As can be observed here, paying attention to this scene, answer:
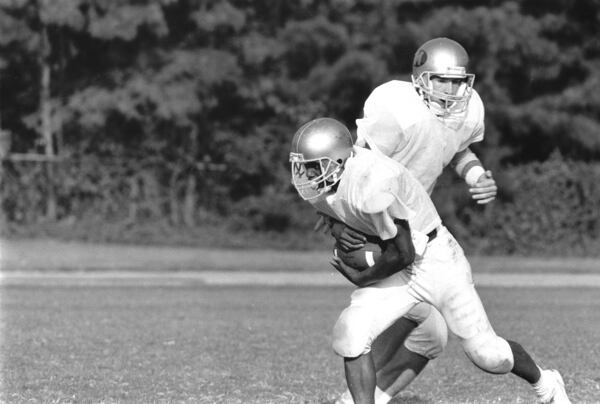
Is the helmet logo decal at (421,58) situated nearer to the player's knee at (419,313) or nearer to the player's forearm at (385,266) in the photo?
the player's forearm at (385,266)

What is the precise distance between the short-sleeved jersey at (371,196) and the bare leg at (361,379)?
60 centimetres

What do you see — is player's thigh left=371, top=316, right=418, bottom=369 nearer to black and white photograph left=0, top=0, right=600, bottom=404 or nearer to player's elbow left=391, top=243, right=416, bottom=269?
player's elbow left=391, top=243, right=416, bottom=269

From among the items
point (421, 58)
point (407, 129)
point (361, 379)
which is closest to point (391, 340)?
point (361, 379)

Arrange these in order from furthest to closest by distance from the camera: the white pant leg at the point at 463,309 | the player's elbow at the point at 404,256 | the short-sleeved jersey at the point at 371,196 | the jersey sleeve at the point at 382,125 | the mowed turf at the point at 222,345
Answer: the mowed turf at the point at 222,345 < the jersey sleeve at the point at 382,125 < the white pant leg at the point at 463,309 < the player's elbow at the point at 404,256 < the short-sleeved jersey at the point at 371,196

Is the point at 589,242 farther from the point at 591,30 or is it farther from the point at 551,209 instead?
the point at 591,30

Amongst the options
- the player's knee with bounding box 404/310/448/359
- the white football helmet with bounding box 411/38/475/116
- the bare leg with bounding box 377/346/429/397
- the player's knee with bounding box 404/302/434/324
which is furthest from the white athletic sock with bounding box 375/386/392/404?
the white football helmet with bounding box 411/38/475/116

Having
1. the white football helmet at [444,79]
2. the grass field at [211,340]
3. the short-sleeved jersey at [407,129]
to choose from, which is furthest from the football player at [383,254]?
the grass field at [211,340]

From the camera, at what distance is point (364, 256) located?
5.51m

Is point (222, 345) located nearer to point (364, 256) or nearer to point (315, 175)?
point (364, 256)

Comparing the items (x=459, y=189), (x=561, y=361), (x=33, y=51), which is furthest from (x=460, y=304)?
(x=33, y=51)

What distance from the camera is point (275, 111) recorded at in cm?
1958

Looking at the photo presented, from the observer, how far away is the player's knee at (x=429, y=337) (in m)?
5.99

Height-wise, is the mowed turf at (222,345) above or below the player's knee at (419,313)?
below

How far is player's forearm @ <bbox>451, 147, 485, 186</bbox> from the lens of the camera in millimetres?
6133
